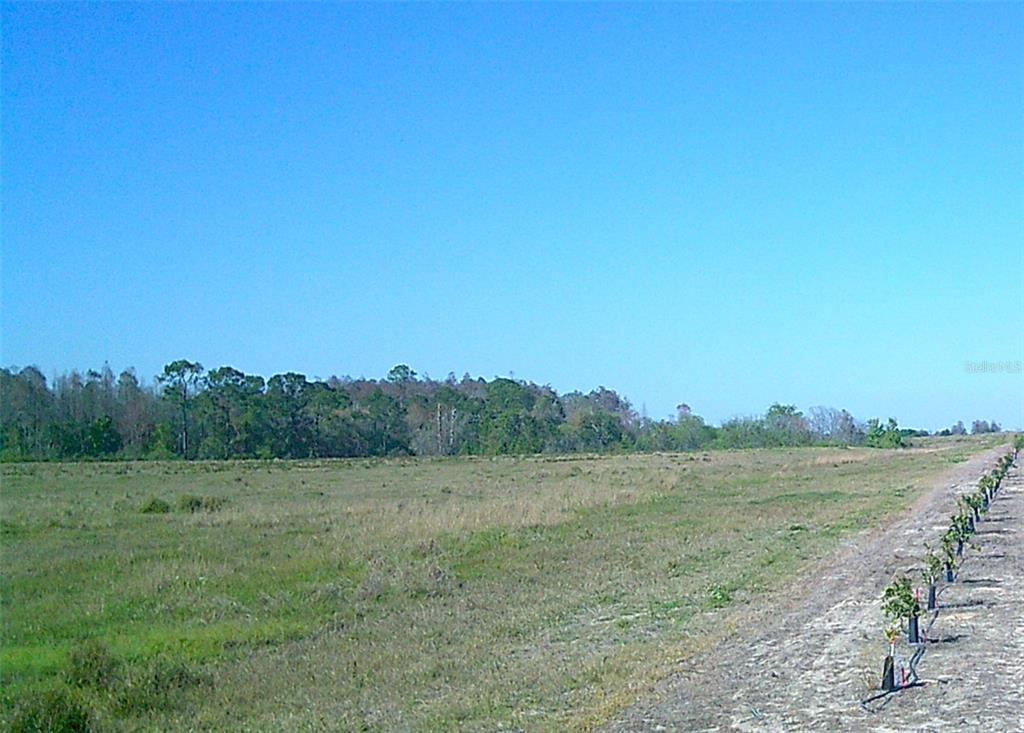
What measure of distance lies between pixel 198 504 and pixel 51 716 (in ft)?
81.3

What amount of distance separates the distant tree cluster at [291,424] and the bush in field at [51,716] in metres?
55.6

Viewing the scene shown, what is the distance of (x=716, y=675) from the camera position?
10375mm

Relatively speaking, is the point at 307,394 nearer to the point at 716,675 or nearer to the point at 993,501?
the point at 993,501

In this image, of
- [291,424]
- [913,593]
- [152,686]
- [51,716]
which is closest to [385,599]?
[152,686]

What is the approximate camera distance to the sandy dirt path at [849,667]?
857 centimetres

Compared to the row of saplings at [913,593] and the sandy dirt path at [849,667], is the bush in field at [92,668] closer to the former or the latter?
the sandy dirt path at [849,667]

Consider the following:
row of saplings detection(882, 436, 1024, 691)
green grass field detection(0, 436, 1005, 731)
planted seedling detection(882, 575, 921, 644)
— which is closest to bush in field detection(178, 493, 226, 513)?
green grass field detection(0, 436, 1005, 731)

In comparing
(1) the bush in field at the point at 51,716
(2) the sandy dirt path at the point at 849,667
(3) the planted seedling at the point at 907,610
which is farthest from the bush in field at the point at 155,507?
(3) the planted seedling at the point at 907,610

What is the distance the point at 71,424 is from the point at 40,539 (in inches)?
2026

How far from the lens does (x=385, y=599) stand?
17078 mm

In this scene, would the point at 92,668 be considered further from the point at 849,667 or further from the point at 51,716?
the point at 849,667

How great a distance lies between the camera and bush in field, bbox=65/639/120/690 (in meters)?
12.0

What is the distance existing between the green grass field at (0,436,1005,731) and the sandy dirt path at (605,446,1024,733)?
54cm

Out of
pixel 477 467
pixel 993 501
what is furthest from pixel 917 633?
pixel 477 467
